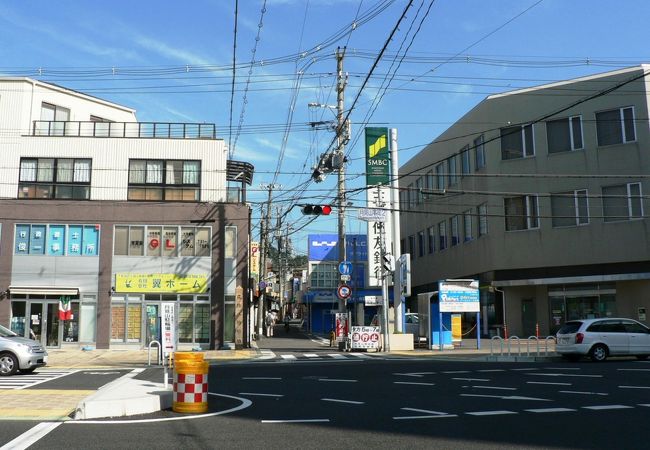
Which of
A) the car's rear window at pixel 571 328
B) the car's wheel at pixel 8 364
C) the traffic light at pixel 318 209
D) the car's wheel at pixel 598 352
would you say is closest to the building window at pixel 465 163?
Result: the car's rear window at pixel 571 328

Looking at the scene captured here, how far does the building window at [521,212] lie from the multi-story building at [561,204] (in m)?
0.06

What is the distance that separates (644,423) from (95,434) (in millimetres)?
8078

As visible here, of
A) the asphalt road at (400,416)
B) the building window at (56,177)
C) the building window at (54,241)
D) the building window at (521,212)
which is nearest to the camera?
the asphalt road at (400,416)

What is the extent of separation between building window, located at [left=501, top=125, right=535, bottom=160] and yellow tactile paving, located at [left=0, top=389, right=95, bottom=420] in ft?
95.5

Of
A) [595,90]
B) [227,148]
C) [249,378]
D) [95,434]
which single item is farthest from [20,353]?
[595,90]

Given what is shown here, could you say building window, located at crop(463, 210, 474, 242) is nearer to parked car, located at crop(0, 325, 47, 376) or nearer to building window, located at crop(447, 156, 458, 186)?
building window, located at crop(447, 156, 458, 186)

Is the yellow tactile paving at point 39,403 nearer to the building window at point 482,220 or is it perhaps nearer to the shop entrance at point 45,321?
the shop entrance at point 45,321

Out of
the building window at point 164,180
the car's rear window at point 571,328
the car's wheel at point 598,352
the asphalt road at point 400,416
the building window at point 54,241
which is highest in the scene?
the building window at point 164,180

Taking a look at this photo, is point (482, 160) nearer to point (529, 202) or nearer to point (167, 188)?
point (529, 202)

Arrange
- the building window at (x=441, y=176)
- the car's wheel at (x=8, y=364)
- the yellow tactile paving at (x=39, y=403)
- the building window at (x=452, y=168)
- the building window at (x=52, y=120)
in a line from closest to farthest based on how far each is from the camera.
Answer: the yellow tactile paving at (x=39, y=403)
the car's wheel at (x=8, y=364)
the building window at (x=52, y=120)
the building window at (x=452, y=168)
the building window at (x=441, y=176)

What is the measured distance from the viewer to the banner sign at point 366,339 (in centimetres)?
2725

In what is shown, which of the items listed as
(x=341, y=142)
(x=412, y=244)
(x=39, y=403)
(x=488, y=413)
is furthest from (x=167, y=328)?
(x=412, y=244)

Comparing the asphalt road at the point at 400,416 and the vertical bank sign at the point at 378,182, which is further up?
the vertical bank sign at the point at 378,182

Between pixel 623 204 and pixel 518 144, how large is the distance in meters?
6.86
